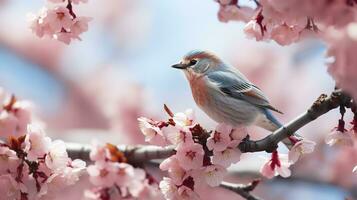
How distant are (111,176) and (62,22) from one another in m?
0.69

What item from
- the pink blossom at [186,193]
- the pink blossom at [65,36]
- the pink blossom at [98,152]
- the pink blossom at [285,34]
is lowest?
the pink blossom at [98,152]

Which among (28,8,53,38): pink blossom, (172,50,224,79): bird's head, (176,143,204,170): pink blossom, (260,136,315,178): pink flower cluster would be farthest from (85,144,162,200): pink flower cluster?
(172,50,224,79): bird's head

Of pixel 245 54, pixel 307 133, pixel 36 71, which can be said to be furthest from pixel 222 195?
pixel 36 71

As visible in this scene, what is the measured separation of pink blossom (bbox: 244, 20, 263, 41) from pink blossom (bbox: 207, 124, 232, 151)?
1.31ft

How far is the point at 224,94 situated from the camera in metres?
2.83

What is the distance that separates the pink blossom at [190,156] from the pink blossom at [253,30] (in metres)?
0.49

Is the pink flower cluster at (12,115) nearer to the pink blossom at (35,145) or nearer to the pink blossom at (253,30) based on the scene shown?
the pink blossom at (35,145)

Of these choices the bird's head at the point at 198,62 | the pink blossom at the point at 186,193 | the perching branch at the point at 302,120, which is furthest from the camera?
the bird's head at the point at 198,62

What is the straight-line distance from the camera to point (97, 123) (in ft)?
21.3

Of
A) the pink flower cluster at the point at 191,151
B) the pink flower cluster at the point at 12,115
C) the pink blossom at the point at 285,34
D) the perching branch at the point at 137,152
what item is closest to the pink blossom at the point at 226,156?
the pink flower cluster at the point at 191,151

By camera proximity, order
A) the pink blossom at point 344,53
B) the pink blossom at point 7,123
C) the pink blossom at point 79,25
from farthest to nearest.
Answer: the pink blossom at point 7,123
the pink blossom at point 79,25
the pink blossom at point 344,53

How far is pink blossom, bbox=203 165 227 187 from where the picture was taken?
226 cm

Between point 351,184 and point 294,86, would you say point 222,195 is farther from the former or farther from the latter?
point 294,86

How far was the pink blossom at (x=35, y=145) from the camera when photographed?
7.27 ft
